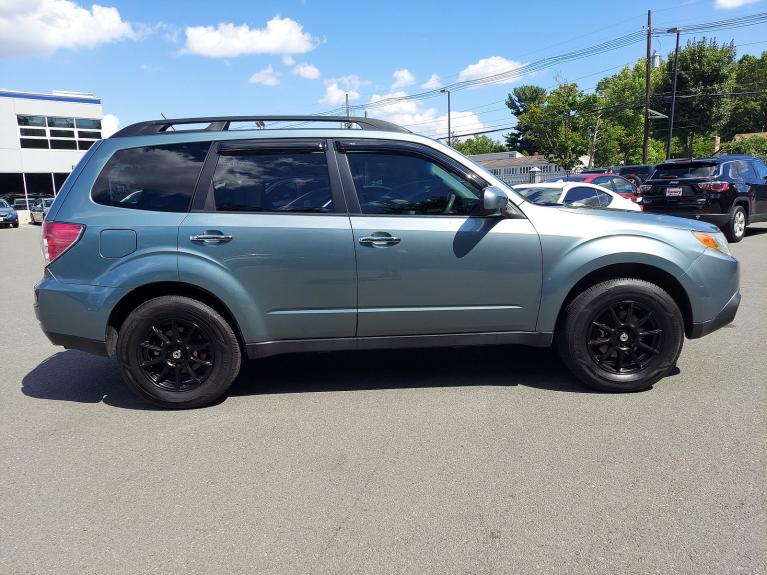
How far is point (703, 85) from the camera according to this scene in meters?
39.9

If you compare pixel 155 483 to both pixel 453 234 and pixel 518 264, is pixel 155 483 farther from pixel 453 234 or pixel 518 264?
pixel 518 264

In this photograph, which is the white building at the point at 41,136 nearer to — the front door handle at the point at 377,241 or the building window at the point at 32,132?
the building window at the point at 32,132

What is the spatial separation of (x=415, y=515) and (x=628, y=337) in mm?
2236

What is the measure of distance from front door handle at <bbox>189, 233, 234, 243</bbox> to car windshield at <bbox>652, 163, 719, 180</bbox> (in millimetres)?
11157

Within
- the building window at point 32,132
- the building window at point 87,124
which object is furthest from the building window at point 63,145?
the building window at point 87,124

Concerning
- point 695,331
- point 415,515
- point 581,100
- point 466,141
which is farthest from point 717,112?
point 466,141

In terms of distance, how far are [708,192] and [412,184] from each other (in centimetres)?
1027

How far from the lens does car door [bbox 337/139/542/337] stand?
3869mm

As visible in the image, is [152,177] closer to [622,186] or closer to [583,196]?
[583,196]

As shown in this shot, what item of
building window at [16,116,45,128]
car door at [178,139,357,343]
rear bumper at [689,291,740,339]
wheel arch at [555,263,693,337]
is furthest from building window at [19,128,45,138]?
rear bumper at [689,291,740,339]

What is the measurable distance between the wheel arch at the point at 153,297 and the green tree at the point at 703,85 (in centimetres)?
4466

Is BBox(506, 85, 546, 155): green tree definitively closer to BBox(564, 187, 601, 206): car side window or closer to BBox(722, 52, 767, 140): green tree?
BBox(722, 52, 767, 140): green tree

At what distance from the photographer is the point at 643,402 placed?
12.9 feet

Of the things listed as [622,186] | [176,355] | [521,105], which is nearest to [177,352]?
[176,355]
